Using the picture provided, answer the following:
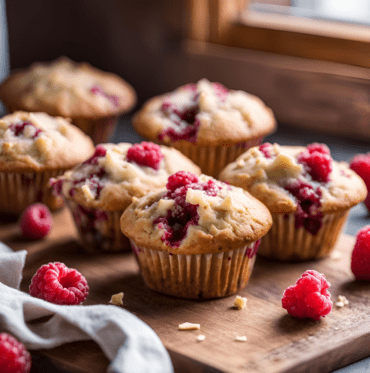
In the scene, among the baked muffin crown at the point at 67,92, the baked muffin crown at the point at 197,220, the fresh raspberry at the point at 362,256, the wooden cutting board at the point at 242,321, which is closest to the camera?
the wooden cutting board at the point at 242,321

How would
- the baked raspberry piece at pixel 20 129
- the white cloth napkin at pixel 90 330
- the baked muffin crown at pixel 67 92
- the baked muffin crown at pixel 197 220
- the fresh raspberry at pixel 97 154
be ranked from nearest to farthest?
the white cloth napkin at pixel 90 330 < the baked muffin crown at pixel 197 220 < the fresh raspberry at pixel 97 154 < the baked raspberry piece at pixel 20 129 < the baked muffin crown at pixel 67 92

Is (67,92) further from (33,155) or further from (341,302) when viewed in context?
(341,302)

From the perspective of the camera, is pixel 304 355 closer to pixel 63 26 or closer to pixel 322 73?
pixel 322 73

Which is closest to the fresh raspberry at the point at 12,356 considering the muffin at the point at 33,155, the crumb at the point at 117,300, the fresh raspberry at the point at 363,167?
the crumb at the point at 117,300

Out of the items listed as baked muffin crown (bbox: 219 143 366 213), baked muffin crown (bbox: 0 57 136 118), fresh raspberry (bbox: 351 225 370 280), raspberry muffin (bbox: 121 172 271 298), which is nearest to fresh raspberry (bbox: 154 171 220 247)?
raspberry muffin (bbox: 121 172 271 298)

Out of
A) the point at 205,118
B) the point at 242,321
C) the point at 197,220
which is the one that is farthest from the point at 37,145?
the point at 242,321

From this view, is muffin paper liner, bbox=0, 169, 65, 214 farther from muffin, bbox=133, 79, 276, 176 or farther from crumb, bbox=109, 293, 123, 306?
crumb, bbox=109, 293, 123, 306

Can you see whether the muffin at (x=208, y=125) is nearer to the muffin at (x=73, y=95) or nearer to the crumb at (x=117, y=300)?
the muffin at (x=73, y=95)
